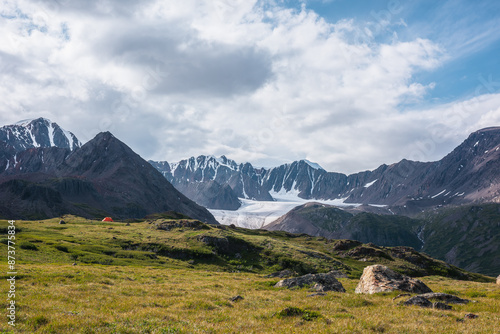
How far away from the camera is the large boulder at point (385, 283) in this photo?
1094 inches

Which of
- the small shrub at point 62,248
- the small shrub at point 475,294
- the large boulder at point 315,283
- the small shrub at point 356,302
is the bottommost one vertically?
the small shrub at point 475,294

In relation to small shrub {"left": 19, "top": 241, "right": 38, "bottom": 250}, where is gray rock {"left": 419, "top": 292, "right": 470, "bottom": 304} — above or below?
below

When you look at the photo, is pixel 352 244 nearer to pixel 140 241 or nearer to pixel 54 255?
pixel 140 241

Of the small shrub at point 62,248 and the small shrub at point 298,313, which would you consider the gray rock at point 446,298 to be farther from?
the small shrub at point 62,248

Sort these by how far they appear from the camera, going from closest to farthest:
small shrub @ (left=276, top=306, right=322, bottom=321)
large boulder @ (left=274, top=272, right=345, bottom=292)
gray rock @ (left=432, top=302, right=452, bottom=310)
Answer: small shrub @ (left=276, top=306, right=322, bottom=321)
gray rock @ (left=432, top=302, right=452, bottom=310)
large boulder @ (left=274, top=272, right=345, bottom=292)

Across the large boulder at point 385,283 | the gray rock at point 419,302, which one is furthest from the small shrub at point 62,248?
the gray rock at point 419,302

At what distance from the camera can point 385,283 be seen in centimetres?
2850

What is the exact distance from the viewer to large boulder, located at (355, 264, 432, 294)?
2780 cm

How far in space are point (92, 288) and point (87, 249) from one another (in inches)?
1666

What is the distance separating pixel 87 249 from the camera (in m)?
61.4

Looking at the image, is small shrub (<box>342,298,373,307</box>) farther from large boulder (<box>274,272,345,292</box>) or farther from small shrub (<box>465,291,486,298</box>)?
small shrub (<box>465,291,486,298</box>)

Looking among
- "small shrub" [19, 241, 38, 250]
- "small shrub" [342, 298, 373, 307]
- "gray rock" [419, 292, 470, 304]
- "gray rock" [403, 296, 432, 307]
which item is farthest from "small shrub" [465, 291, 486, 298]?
"small shrub" [19, 241, 38, 250]

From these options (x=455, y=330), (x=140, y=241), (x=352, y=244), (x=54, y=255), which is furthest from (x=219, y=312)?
(x=352, y=244)

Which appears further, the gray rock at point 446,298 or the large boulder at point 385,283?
the large boulder at point 385,283
